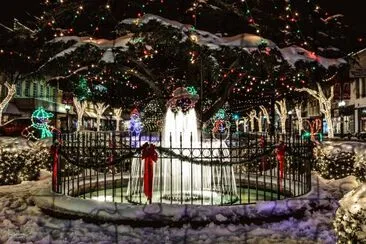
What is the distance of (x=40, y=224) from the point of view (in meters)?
8.23

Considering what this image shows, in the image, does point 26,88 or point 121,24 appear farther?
point 26,88

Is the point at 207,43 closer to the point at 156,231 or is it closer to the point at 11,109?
the point at 156,231

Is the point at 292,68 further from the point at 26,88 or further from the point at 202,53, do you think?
the point at 26,88

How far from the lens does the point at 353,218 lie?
4320 millimetres

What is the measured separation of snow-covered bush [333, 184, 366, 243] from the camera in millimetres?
4254

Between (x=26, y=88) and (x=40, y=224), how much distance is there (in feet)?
156

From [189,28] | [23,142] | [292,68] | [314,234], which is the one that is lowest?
[314,234]

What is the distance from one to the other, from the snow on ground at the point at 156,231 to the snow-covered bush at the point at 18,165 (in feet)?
14.1

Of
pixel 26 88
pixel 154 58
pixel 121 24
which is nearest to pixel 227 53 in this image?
pixel 121 24

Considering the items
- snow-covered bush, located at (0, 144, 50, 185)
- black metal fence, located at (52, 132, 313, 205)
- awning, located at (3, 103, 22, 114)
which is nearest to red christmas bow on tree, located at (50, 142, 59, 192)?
black metal fence, located at (52, 132, 313, 205)

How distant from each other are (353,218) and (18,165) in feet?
37.1

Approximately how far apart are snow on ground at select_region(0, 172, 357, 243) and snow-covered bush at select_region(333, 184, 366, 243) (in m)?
2.88

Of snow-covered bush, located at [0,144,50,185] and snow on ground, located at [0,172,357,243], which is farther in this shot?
snow-covered bush, located at [0,144,50,185]

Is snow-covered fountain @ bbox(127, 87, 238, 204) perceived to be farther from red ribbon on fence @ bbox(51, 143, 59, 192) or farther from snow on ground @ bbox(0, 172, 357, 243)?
snow on ground @ bbox(0, 172, 357, 243)
